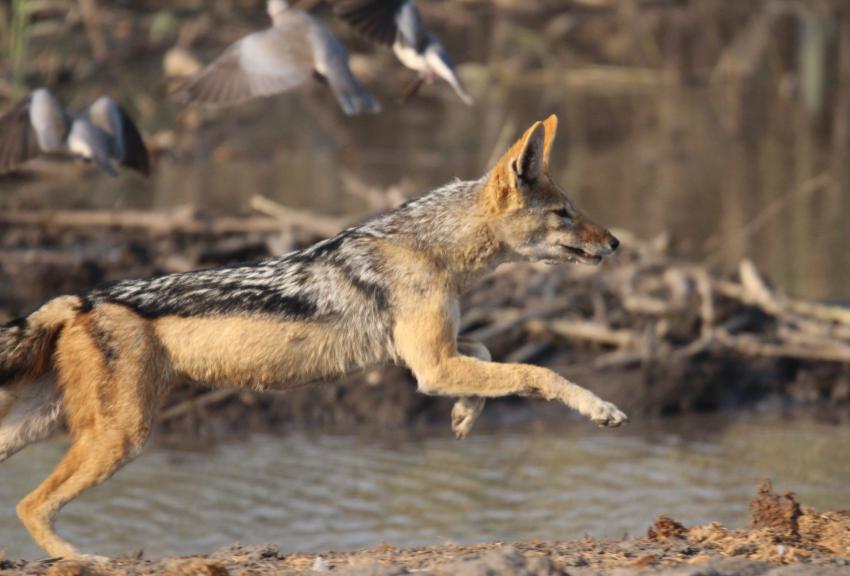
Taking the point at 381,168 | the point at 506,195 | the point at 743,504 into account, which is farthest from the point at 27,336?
the point at 381,168

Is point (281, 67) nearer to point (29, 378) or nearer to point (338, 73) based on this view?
point (338, 73)

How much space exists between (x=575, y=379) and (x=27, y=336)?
472 cm

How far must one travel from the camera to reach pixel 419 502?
8797mm

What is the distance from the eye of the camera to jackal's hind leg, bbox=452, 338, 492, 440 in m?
6.80

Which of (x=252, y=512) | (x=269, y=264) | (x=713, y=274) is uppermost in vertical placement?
(x=713, y=274)

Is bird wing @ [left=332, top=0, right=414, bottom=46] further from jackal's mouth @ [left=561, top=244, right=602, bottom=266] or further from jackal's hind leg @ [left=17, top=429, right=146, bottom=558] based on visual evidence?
jackal's hind leg @ [left=17, top=429, right=146, bottom=558]

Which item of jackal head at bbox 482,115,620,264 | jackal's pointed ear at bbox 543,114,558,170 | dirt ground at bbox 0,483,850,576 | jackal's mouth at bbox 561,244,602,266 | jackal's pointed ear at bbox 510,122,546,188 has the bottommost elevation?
dirt ground at bbox 0,483,850,576

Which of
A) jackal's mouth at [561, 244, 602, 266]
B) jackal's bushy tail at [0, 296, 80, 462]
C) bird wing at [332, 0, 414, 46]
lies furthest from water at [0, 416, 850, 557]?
bird wing at [332, 0, 414, 46]

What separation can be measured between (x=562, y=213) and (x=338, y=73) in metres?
2.12

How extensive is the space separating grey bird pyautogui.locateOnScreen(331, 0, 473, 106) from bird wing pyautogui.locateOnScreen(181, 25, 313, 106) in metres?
0.32

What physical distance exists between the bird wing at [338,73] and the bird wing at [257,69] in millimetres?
69

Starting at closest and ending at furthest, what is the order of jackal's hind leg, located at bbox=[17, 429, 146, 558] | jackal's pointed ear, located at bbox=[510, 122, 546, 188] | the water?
jackal's hind leg, located at bbox=[17, 429, 146, 558] < jackal's pointed ear, located at bbox=[510, 122, 546, 188] < the water

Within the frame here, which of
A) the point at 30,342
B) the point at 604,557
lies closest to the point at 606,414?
the point at 604,557

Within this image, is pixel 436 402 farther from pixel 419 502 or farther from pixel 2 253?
pixel 2 253
